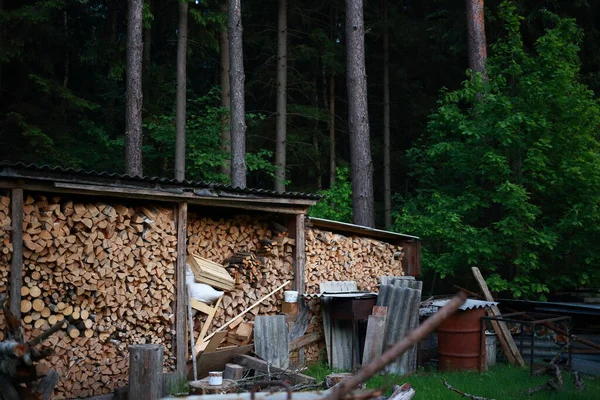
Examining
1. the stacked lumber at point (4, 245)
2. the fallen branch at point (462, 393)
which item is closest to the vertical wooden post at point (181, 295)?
the stacked lumber at point (4, 245)

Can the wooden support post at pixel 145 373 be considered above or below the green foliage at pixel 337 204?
below

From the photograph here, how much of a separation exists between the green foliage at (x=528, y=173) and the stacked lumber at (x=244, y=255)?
364cm

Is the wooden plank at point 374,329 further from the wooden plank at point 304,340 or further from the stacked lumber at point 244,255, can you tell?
the stacked lumber at point 244,255

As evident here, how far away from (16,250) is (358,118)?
31.7 ft

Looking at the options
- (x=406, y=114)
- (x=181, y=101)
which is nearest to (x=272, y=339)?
(x=181, y=101)

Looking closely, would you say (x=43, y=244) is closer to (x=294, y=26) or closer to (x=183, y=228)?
(x=183, y=228)

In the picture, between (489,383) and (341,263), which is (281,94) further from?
(489,383)

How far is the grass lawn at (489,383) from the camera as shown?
Result: 8.20 m

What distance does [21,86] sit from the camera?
54.6 feet

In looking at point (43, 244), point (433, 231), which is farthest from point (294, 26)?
point (43, 244)

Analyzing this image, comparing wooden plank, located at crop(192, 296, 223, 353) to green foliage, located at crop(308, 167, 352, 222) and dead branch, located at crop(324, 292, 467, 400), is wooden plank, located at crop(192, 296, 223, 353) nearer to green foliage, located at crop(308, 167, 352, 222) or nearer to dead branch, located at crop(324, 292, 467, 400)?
green foliage, located at crop(308, 167, 352, 222)

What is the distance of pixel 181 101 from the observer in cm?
1588

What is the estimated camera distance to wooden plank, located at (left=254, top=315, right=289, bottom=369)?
31.3ft

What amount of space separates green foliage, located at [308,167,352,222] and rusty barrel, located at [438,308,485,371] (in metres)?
6.24
